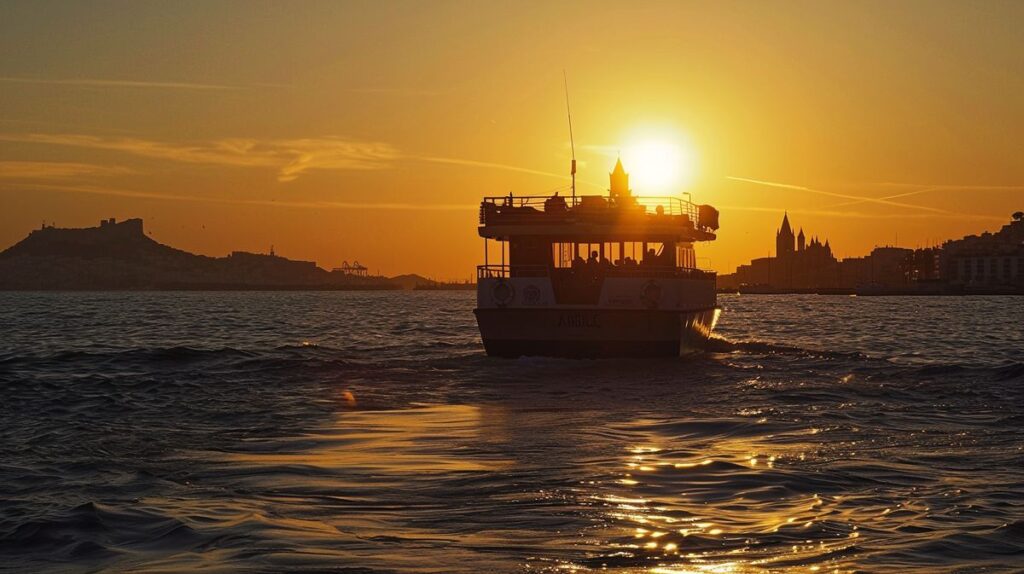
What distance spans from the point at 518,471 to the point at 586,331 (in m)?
18.7

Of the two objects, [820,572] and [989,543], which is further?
[989,543]

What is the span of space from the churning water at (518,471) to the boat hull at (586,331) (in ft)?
5.52

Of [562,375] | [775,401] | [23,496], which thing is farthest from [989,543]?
Result: [562,375]

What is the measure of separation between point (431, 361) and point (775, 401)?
1532 cm

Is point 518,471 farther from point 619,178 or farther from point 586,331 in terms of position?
point 619,178

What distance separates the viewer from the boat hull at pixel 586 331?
3275 cm

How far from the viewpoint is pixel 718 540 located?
34.3ft

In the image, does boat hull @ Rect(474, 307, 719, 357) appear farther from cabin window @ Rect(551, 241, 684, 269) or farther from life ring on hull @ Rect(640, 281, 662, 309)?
cabin window @ Rect(551, 241, 684, 269)

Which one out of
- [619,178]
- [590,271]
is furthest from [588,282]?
[619,178]

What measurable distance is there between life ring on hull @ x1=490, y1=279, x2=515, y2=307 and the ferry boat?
0.03 metres

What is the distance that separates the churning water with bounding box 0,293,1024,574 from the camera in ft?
33.2

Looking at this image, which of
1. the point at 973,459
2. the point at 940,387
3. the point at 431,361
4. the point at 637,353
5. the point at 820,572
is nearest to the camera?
the point at 820,572

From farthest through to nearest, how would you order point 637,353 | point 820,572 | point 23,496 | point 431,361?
point 431,361 < point 637,353 < point 23,496 < point 820,572

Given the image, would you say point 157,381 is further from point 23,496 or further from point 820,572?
point 820,572
